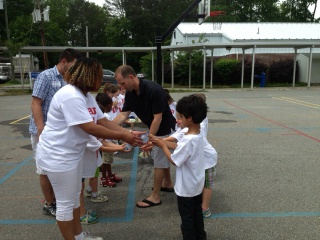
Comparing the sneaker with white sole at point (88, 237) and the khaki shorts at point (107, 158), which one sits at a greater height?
the khaki shorts at point (107, 158)

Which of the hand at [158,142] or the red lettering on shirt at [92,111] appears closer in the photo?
the red lettering on shirt at [92,111]

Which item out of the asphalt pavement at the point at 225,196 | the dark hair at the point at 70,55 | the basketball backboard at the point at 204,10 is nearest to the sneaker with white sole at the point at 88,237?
the asphalt pavement at the point at 225,196

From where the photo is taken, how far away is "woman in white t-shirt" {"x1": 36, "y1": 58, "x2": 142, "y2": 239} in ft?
7.68

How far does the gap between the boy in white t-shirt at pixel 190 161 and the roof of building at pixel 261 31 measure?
93.5 ft

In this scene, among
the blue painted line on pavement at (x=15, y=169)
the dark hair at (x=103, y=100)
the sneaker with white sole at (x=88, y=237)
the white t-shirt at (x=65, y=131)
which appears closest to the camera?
the white t-shirt at (x=65, y=131)

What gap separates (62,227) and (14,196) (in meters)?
2.03

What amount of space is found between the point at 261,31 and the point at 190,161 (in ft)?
108

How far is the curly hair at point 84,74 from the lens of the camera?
7.97 feet

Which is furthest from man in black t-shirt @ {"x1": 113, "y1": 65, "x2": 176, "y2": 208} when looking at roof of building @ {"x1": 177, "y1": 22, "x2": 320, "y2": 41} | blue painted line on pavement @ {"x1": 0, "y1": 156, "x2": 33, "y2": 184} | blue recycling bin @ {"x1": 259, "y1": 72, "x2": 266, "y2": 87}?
roof of building @ {"x1": 177, "y1": 22, "x2": 320, "y2": 41}

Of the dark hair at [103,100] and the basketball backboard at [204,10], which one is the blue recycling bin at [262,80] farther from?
the dark hair at [103,100]

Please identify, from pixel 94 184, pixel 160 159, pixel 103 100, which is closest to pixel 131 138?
pixel 160 159

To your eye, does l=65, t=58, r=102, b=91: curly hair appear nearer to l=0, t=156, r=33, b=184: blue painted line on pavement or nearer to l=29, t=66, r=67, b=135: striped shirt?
l=29, t=66, r=67, b=135: striped shirt

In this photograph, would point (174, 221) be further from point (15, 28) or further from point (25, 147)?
point (15, 28)

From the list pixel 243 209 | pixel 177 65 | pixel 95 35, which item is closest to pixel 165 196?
pixel 243 209
